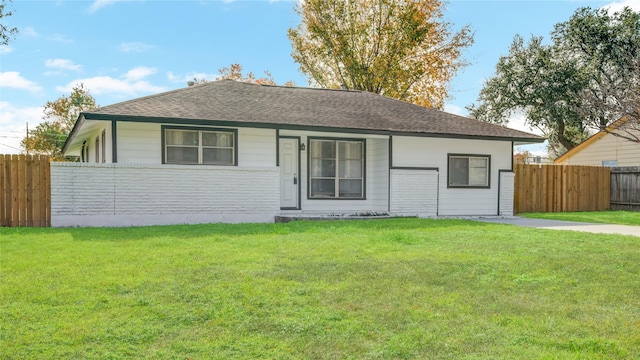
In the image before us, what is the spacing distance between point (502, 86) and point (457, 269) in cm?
2779

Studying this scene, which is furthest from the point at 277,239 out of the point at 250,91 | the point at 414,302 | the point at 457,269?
the point at 250,91

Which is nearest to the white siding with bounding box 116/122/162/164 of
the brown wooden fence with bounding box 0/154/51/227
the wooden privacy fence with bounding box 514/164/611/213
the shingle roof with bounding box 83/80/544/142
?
the shingle roof with bounding box 83/80/544/142

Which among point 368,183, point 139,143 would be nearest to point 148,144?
point 139,143

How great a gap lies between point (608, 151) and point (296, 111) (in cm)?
1966

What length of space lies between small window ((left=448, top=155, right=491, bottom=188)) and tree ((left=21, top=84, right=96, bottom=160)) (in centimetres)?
3563

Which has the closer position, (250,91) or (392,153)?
(392,153)

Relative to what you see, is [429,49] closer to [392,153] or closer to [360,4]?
[360,4]

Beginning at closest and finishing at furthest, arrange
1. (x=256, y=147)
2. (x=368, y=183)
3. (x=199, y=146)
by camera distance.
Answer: (x=199, y=146) < (x=256, y=147) < (x=368, y=183)

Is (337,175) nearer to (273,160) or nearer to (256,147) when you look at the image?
(273,160)

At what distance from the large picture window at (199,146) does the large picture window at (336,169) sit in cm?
266

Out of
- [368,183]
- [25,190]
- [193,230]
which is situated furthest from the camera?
[368,183]

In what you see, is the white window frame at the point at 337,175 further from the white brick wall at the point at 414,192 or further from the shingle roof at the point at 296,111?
the white brick wall at the point at 414,192

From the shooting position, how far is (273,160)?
14297 mm

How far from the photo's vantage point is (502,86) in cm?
3152
